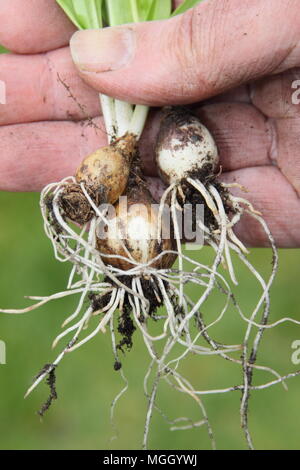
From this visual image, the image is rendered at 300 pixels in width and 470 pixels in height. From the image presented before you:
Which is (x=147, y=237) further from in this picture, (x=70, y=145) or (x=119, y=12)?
(x=119, y=12)

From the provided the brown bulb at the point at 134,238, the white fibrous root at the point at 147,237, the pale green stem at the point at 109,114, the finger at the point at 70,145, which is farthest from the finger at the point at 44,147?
the brown bulb at the point at 134,238

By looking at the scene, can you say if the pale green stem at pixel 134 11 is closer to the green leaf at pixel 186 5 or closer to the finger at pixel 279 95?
the green leaf at pixel 186 5

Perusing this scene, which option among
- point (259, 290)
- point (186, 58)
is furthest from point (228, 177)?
point (259, 290)

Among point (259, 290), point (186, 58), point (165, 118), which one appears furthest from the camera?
point (259, 290)

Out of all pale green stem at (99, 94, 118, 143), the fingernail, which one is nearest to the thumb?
the fingernail

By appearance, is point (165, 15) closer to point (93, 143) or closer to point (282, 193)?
point (93, 143)

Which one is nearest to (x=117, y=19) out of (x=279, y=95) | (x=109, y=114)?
(x=109, y=114)
